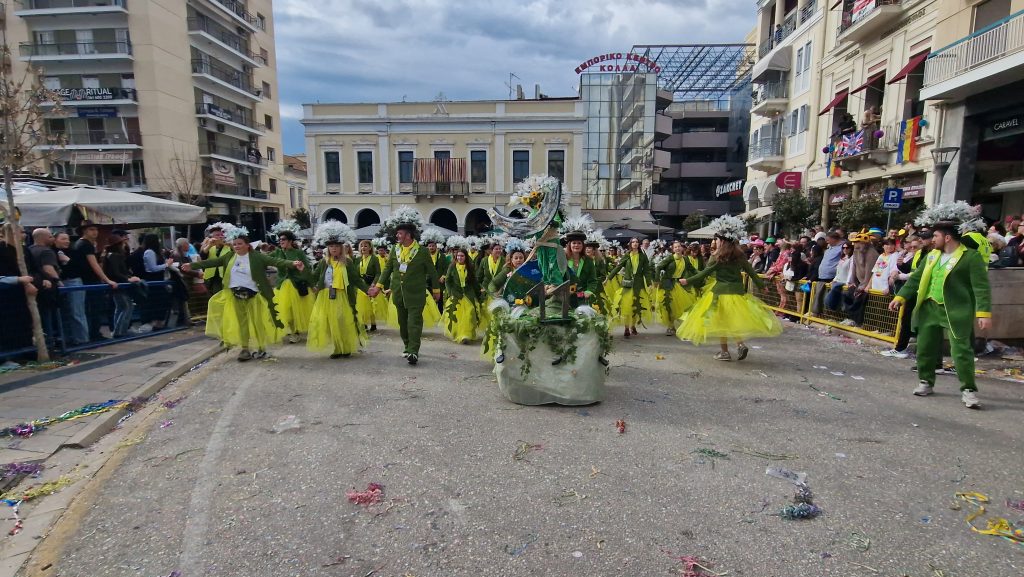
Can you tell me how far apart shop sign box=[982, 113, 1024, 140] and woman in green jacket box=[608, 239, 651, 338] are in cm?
1005

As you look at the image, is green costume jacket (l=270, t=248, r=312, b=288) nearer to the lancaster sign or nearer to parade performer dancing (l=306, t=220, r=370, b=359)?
parade performer dancing (l=306, t=220, r=370, b=359)

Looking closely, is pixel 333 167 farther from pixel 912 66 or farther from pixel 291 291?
pixel 912 66

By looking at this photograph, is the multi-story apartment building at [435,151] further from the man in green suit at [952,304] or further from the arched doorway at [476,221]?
the man in green suit at [952,304]

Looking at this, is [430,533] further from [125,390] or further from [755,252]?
[755,252]

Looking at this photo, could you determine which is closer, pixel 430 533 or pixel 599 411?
pixel 430 533

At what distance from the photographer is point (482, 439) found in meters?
4.41

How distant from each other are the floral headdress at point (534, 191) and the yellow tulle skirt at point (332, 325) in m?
3.11

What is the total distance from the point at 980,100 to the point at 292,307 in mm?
16911

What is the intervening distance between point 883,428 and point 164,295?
1069cm

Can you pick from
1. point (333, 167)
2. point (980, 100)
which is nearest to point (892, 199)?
point (980, 100)

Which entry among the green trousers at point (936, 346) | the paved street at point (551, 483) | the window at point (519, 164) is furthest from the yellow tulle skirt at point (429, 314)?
the window at point (519, 164)

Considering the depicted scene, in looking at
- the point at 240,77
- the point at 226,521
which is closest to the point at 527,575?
the point at 226,521

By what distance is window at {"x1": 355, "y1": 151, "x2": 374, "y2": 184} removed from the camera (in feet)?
111

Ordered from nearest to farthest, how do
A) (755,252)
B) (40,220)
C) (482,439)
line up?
(482,439) → (40,220) → (755,252)
